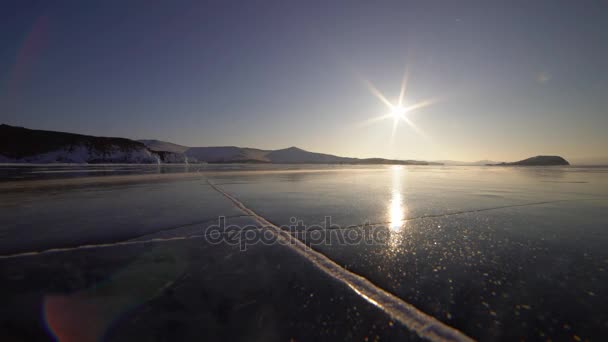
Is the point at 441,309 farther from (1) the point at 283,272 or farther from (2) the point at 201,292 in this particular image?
(2) the point at 201,292

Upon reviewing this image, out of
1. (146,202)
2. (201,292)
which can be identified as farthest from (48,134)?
(201,292)

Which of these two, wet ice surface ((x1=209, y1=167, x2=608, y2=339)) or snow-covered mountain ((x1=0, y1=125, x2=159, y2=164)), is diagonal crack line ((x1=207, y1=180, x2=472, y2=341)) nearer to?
wet ice surface ((x1=209, y1=167, x2=608, y2=339))

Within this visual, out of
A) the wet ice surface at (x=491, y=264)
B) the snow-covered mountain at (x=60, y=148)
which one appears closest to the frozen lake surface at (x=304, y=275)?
the wet ice surface at (x=491, y=264)

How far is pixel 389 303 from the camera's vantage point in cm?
130

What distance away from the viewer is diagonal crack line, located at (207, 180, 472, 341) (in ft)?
3.50

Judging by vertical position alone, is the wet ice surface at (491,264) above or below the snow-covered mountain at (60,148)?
below

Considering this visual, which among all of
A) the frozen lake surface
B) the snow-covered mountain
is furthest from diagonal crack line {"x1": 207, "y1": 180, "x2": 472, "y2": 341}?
the snow-covered mountain

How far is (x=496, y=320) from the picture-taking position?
45.9 inches

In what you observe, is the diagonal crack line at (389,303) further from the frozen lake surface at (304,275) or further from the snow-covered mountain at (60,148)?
the snow-covered mountain at (60,148)

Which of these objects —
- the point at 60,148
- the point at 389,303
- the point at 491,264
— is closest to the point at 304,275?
the point at 389,303

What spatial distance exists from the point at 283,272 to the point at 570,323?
1657mm

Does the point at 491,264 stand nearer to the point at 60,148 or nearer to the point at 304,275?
the point at 304,275

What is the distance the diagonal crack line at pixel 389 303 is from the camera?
1.07 m

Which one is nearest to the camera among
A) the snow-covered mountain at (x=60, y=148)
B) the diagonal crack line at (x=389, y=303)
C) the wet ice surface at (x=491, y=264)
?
the diagonal crack line at (x=389, y=303)
